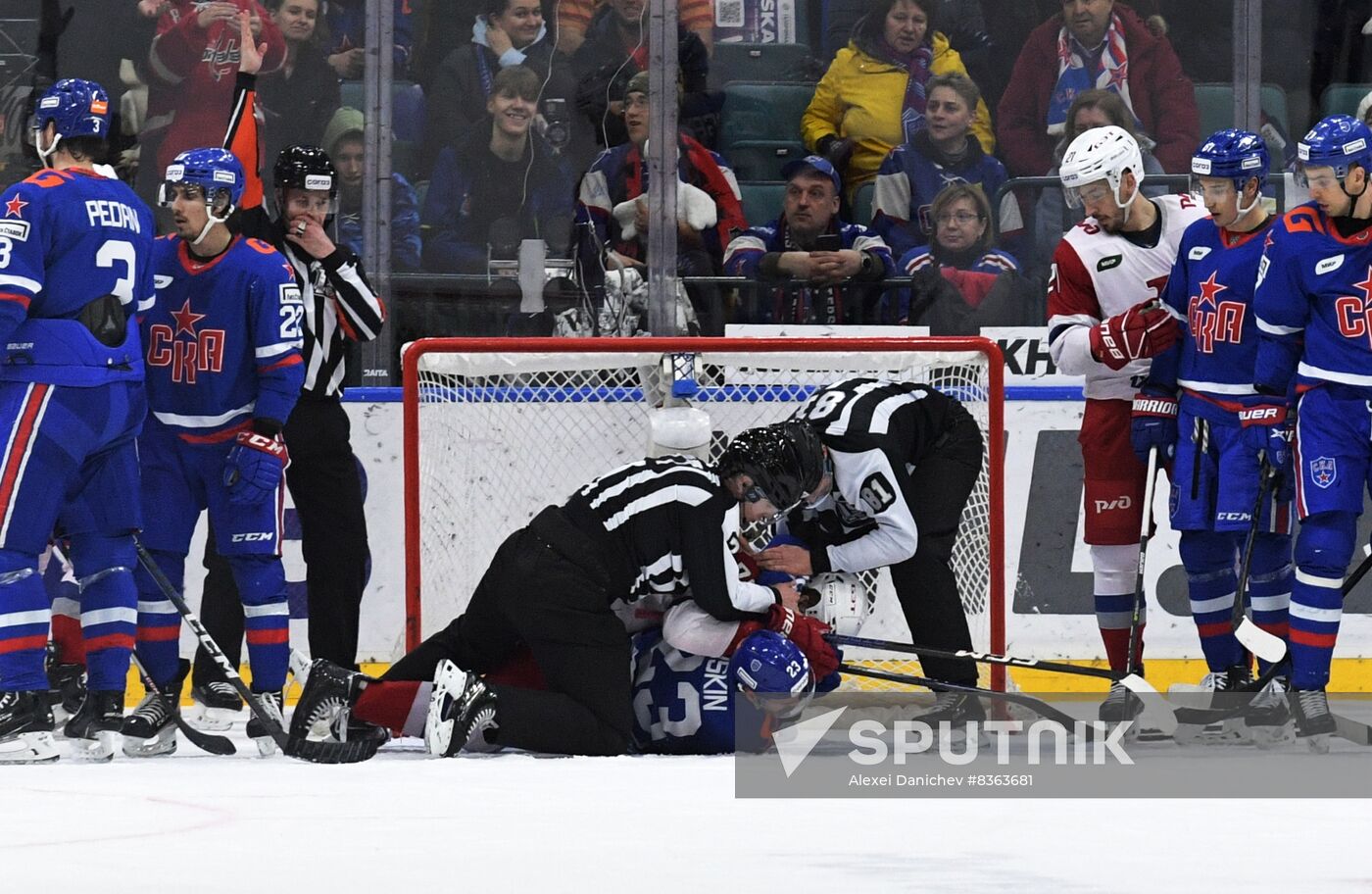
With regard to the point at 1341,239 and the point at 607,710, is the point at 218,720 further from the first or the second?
the point at 1341,239

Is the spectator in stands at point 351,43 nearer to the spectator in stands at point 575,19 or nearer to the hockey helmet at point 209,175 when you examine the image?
the spectator in stands at point 575,19

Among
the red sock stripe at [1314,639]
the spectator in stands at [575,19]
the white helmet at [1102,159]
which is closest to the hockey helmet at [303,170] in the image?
the spectator in stands at [575,19]

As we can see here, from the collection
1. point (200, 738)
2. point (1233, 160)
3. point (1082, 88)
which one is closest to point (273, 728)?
point (200, 738)

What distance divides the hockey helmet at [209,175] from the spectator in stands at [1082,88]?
253 cm

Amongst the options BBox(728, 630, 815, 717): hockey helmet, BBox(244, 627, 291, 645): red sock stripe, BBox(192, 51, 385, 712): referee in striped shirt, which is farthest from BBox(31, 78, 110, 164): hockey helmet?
BBox(728, 630, 815, 717): hockey helmet

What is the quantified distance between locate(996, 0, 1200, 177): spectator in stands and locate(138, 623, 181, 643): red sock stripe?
2913 mm

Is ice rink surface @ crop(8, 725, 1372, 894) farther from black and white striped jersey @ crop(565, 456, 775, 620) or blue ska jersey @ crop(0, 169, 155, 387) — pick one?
blue ska jersey @ crop(0, 169, 155, 387)

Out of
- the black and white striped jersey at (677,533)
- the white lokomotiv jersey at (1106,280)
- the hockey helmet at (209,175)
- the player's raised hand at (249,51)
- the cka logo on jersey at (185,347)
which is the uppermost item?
the player's raised hand at (249,51)

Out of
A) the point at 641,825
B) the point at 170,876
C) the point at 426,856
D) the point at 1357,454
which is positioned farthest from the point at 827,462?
the point at 170,876

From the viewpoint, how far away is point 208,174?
4477 millimetres

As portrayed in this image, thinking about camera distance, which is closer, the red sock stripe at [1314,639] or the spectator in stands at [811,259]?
the red sock stripe at [1314,639]

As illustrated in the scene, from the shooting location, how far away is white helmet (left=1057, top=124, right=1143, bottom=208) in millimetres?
4773

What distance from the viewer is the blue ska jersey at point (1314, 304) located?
4.34m

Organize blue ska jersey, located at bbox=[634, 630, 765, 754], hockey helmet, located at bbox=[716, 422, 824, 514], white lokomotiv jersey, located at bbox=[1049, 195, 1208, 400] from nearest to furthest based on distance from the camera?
hockey helmet, located at bbox=[716, 422, 824, 514], blue ska jersey, located at bbox=[634, 630, 765, 754], white lokomotiv jersey, located at bbox=[1049, 195, 1208, 400]
